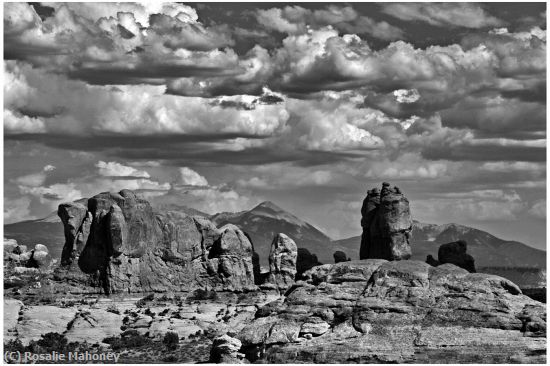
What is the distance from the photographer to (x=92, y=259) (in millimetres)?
180625

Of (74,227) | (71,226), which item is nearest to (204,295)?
(74,227)

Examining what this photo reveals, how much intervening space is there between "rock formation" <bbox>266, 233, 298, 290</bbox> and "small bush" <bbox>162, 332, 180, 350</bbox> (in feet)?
219

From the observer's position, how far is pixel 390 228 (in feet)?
592

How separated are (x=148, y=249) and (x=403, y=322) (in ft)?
334

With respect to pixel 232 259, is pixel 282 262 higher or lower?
lower

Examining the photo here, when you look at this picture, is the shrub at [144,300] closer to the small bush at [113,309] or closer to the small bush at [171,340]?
the small bush at [113,309]

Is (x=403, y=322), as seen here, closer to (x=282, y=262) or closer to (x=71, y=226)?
(x=282, y=262)

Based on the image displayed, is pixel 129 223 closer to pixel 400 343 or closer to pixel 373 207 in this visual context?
pixel 373 207

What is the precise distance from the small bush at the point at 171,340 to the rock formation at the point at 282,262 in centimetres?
6683

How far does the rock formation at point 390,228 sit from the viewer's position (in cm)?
17988

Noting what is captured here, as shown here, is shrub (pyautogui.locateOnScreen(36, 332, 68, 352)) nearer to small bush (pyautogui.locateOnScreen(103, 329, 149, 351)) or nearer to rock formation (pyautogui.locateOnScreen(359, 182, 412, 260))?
small bush (pyautogui.locateOnScreen(103, 329, 149, 351))

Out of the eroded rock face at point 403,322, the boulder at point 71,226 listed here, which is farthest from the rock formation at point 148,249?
the eroded rock face at point 403,322

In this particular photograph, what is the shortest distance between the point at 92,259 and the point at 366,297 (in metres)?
96.3

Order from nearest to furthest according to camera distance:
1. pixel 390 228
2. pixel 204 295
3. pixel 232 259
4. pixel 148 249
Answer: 1. pixel 204 295
2. pixel 390 228
3. pixel 148 249
4. pixel 232 259
